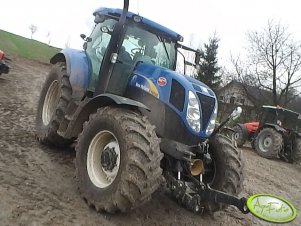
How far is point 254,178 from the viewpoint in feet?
28.2

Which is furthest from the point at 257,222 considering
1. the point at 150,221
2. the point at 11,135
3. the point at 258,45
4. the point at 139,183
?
the point at 258,45

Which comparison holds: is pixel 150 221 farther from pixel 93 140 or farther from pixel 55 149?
pixel 55 149

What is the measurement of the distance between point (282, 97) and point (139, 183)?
1336 inches

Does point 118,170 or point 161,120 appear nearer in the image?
point 118,170

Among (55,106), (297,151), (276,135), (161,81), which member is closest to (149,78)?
(161,81)

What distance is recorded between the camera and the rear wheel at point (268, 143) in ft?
46.2

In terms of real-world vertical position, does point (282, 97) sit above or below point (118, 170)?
above

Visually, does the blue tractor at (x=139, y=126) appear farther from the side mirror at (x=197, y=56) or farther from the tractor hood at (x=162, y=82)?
the side mirror at (x=197, y=56)

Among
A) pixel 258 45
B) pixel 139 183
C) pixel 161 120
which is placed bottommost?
pixel 139 183

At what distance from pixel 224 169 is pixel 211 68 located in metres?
27.5

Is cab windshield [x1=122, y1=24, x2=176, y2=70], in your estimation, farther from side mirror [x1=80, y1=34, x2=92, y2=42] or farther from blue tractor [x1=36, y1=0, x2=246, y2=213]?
side mirror [x1=80, y1=34, x2=92, y2=42]

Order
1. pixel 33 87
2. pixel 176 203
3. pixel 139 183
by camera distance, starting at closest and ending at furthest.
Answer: pixel 139 183
pixel 176 203
pixel 33 87

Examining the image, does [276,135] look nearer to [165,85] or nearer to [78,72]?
[78,72]

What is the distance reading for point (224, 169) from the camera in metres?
4.95
